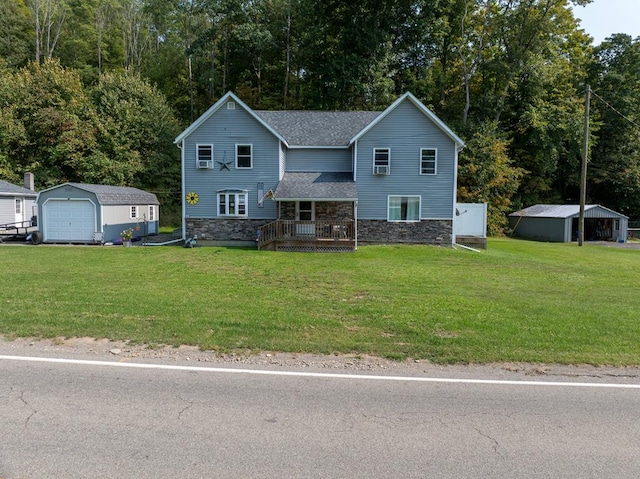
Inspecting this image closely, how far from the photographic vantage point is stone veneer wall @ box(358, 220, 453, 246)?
24.2 m

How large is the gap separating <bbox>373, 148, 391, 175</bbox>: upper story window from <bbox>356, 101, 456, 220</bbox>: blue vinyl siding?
0.18m

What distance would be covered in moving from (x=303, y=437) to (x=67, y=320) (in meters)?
5.83

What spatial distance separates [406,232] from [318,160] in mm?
6728

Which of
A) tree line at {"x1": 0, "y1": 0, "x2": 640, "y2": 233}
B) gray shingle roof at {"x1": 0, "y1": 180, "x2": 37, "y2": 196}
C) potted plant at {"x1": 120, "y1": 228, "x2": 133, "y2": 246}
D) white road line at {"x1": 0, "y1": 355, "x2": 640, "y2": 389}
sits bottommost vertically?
white road line at {"x1": 0, "y1": 355, "x2": 640, "y2": 389}

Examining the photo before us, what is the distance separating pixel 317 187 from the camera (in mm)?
23656

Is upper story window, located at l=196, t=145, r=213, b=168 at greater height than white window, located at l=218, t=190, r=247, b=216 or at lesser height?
greater

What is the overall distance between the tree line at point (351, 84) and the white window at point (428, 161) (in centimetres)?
1253

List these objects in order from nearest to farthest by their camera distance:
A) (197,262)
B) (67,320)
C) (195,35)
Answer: (67,320)
(197,262)
(195,35)

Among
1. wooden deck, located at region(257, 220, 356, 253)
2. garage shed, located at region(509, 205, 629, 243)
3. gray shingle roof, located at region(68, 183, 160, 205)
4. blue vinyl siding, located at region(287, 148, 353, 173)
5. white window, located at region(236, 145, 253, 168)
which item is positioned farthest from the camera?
garage shed, located at region(509, 205, 629, 243)

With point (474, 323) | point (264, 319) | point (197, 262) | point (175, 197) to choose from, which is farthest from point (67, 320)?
point (175, 197)

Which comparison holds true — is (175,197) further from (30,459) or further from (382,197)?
(30,459)

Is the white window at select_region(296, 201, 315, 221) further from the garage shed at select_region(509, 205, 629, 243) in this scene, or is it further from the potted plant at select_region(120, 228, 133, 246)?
the garage shed at select_region(509, 205, 629, 243)

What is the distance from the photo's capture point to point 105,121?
3806cm

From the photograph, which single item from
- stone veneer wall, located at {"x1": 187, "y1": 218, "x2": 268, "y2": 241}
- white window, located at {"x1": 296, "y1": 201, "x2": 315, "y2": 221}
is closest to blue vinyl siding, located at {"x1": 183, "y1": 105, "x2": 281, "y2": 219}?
stone veneer wall, located at {"x1": 187, "y1": 218, "x2": 268, "y2": 241}
